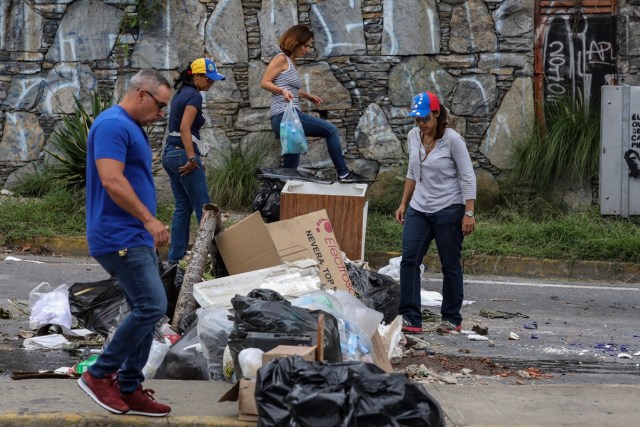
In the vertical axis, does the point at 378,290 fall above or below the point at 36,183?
below

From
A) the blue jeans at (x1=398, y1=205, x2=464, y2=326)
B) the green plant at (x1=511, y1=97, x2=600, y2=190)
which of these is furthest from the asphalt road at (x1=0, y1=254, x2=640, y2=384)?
the green plant at (x1=511, y1=97, x2=600, y2=190)

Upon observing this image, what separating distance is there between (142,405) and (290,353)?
76 cm

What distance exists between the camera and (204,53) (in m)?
12.6

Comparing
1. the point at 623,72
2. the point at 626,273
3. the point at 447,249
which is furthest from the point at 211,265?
the point at 623,72

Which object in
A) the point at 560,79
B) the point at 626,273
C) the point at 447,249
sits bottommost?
the point at 626,273

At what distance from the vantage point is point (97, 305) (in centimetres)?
719

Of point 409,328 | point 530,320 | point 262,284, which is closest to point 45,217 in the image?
point 262,284

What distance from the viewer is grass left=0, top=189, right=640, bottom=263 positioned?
10.6 m

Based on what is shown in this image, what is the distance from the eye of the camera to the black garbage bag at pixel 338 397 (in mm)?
4574

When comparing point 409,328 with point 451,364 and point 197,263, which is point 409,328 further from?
point 197,263

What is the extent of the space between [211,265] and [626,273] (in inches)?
178

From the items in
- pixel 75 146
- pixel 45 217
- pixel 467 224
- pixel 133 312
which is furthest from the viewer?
pixel 75 146

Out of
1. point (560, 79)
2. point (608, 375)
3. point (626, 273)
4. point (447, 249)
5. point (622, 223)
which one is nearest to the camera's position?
point (608, 375)

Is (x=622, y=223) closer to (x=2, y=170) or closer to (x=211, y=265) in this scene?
(x=211, y=265)
